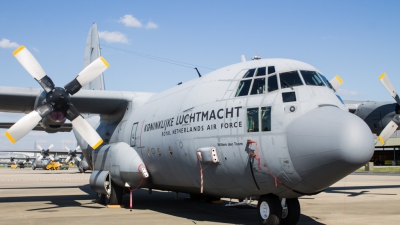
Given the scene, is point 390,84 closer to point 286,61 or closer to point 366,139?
point 286,61

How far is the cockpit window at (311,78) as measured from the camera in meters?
8.99

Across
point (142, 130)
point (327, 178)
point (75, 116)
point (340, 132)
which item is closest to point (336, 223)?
point (327, 178)

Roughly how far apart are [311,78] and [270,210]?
2876mm

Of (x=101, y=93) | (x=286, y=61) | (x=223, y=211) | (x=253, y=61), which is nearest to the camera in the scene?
(x=286, y=61)

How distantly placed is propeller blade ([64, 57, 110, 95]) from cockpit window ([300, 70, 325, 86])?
682 centimetres

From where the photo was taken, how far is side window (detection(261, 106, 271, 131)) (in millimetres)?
8547

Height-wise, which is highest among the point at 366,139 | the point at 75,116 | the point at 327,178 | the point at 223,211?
the point at 75,116

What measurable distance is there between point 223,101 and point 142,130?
4376mm

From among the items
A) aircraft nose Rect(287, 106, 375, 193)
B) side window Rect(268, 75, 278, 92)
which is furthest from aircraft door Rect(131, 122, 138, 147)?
aircraft nose Rect(287, 106, 375, 193)

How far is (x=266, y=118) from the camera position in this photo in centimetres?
862

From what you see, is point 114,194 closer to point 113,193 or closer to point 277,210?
point 113,193

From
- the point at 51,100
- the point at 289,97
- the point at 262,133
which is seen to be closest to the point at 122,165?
the point at 51,100

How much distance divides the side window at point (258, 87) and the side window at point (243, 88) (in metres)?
0.14

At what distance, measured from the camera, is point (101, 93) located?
1502 centimetres
